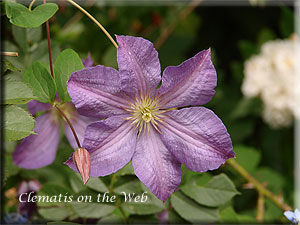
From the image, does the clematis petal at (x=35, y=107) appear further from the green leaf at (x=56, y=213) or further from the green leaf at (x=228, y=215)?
the green leaf at (x=228, y=215)

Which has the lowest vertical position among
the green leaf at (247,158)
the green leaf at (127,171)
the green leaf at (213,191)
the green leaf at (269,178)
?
the green leaf at (269,178)

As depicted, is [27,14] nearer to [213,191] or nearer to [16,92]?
[16,92]

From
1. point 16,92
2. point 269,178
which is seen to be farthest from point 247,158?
point 16,92

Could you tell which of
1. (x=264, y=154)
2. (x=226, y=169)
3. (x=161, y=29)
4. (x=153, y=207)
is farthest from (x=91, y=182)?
(x=264, y=154)

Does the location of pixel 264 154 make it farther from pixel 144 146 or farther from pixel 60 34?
pixel 144 146

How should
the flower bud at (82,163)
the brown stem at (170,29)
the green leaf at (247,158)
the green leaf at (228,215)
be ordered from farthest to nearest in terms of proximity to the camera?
the brown stem at (170,29)
the green leaf at (247,158)
the green leaf at (228,215)
the flower bud at (82,163)

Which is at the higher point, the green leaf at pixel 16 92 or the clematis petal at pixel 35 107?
the green leaf at pixel 16 92

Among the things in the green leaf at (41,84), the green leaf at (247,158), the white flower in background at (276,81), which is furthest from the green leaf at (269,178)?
the green leaf at (41,84)
